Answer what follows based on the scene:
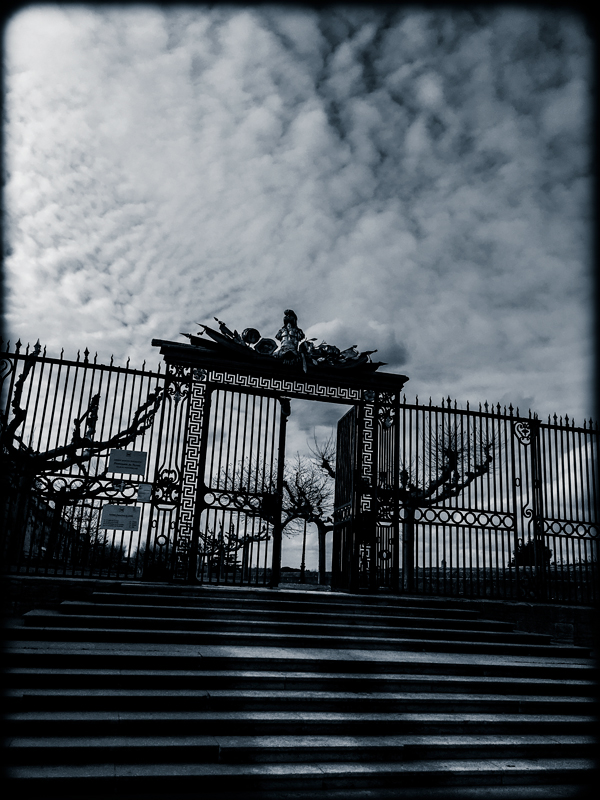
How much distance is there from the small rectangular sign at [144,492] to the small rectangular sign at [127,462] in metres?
0.20

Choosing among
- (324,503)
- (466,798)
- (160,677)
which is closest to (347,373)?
(160,677)

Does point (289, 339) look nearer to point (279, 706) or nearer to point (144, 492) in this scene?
point (144, 492)

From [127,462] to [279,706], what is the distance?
469 centimetres

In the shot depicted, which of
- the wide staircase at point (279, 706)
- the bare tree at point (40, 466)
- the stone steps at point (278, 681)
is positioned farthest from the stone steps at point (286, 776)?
the bare tree at point (40, 466)

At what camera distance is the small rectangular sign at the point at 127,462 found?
8.95 metres

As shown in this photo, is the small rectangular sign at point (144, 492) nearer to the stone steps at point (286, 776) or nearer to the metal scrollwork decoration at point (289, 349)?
the metal scrollwork decoration at point (289, 349)

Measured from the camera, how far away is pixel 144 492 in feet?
29.9

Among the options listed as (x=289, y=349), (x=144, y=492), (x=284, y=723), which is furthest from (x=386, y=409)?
(x=284, y=723)

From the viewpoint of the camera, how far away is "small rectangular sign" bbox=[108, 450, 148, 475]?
8.95 m

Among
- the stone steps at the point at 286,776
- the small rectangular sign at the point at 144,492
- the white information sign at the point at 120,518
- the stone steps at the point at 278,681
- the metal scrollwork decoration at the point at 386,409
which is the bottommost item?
the stone steps at the point at 286,776

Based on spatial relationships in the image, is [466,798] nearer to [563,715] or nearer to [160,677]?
[563,715]

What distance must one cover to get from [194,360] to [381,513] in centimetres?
411

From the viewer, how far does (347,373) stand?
10.8m

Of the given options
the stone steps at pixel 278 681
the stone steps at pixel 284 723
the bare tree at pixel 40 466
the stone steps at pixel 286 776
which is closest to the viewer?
the stone steps at pixel 286 776
